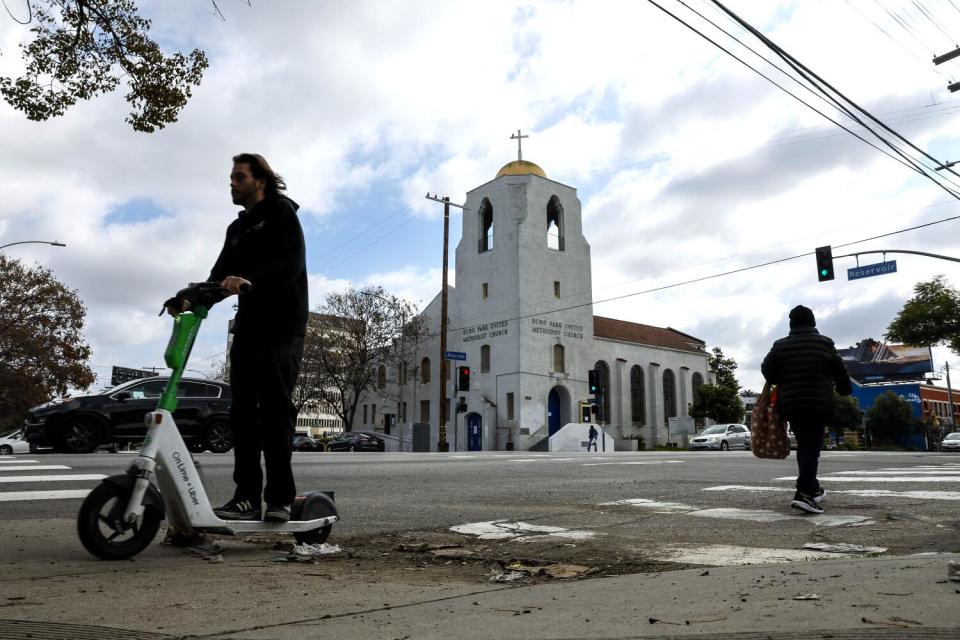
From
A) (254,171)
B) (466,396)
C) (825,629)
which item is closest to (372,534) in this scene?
(254,171)

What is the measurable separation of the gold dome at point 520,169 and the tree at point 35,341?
26415mm

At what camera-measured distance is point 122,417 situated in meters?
→ 15.9

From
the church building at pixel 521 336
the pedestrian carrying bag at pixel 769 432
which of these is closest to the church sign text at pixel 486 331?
the church building at pixel 521 336

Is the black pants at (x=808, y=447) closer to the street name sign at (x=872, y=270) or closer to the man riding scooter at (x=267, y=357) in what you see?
the man riding scooter at (x=267, y=357)

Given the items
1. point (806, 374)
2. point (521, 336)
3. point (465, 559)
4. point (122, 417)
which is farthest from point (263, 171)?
point (521, 336)

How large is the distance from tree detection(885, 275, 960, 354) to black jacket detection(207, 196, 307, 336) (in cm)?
3760

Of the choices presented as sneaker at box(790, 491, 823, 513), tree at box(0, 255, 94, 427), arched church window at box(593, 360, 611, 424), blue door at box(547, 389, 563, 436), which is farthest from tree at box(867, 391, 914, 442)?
sneaker at box(790, 491, 823, 513)

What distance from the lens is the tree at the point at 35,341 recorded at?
35.4m

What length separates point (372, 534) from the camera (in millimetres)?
4820

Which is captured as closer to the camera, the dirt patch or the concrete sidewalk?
the concrete sidewalk

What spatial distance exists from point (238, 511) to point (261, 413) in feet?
1.61

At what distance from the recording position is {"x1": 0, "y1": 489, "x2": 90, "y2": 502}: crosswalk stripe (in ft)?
20.7

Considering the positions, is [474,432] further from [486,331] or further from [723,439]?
[723,439]

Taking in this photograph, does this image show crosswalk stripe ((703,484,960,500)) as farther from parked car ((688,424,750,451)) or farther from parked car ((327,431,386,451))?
parked car ((327,431,386,451))
